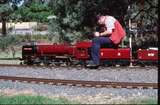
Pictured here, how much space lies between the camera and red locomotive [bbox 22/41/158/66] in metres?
21.4

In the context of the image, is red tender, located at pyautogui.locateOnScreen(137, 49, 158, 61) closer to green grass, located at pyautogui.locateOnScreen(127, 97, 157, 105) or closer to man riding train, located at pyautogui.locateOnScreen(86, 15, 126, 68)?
man riding train, located at pyautogui.locateOnScreen(86, 15, 126, 68)

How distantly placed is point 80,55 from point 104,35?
221 centimetres

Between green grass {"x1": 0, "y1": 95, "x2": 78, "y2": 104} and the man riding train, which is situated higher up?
the man riding train

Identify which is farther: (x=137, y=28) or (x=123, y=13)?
(x=137, y=28)

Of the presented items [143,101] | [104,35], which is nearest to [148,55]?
[104,35]

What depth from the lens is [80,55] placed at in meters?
21.7

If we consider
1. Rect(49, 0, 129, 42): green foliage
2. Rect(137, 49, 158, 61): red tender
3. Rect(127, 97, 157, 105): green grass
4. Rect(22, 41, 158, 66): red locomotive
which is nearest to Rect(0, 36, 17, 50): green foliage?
Rect(49, 0, 129, 42): green foliage

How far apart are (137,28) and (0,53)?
10369 millimetres

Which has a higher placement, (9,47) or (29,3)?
(29,3)

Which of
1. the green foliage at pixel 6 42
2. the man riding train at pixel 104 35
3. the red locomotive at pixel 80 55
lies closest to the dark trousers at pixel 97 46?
the man riding train at pixel 104 35

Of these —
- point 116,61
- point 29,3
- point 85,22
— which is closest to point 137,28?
point 85,22

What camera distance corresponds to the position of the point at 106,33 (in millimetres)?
19656

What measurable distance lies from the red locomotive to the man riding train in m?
1.15

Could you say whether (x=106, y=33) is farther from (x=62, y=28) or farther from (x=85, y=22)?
(x=62, y=28)
